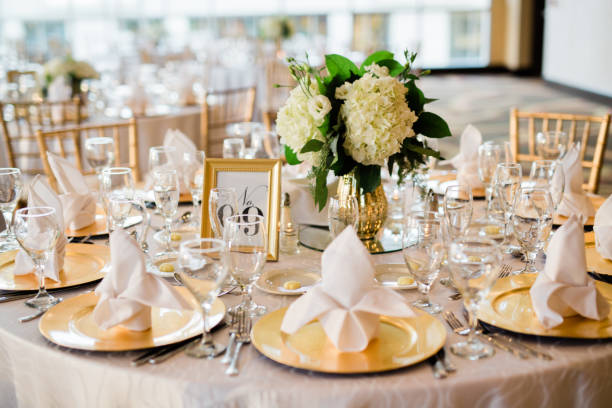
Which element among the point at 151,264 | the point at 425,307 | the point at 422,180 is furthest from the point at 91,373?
the point at 422,180

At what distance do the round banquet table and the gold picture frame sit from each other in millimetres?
523

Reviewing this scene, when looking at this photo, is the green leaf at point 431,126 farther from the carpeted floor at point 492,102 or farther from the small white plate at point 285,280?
the carpeted floor at point 492,102

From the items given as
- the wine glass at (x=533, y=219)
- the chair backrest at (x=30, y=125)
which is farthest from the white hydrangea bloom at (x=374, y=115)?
the chair backrest at (x=30, y=125)

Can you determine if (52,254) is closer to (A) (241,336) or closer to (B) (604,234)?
(A) (241,336)

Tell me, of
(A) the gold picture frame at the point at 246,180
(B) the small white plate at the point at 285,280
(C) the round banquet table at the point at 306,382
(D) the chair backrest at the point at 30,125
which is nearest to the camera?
(C) the round banquet table at the point at 306,382

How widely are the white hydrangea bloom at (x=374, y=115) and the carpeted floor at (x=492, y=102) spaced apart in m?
5.12

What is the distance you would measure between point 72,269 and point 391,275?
2.72 feet

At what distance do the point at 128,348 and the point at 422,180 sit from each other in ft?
4.06

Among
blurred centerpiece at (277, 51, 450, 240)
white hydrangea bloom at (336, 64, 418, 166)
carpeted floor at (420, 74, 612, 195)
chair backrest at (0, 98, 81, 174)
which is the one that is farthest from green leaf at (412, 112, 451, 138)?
carpeted floor at (420, 74, 612, 195)

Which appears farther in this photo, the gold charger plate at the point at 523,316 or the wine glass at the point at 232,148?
the wine glass at the point at 232,148

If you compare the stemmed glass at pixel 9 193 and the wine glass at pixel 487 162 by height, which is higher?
the wine glass at pixel 487 162

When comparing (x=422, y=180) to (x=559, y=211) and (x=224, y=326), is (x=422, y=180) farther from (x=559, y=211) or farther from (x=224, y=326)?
(x=224, y=326)

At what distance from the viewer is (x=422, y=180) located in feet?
7.27

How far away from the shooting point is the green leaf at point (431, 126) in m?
1.86
